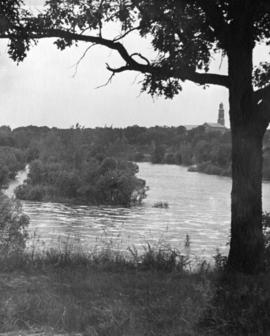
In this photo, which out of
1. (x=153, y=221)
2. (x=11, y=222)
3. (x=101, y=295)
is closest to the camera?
(x=101, y=295)

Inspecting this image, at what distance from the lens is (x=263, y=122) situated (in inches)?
321

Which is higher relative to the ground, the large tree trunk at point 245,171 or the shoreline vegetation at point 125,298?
the large tree trunk at point 245,171

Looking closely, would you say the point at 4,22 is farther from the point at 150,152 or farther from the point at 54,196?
the point at 150,152

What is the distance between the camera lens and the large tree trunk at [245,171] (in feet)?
26.1

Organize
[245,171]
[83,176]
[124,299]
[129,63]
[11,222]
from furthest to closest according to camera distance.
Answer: [83,176] < [11,222] < [129,63] < [245,171] < [124,299]

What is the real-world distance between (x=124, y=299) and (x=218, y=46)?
575 centimetres

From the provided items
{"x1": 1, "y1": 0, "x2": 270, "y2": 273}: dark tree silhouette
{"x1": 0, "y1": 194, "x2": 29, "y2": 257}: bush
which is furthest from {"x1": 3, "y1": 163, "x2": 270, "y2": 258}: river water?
{"x1": 1, "y1": 0, "x2": 270, "y2": 273}: dark tree silhouette

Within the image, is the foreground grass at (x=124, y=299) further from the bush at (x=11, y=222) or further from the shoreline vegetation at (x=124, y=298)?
the bush at (x=11, y=222)

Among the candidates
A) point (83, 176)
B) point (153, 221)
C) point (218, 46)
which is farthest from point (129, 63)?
point (83, 176)

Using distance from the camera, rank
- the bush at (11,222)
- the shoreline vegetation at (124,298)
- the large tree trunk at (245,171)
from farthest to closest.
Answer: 1. the bush at (11,222)
2. the large tree trunk at (245,171)
3. the shoreline vegetation at (124,298)

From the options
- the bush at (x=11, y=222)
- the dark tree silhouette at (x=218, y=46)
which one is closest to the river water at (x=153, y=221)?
the bush at (x=11, y=222)

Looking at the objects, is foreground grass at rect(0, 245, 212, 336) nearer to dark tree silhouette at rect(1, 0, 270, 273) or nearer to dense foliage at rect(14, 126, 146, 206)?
dark tree silhouette at rect(1, 0, 270, 273)

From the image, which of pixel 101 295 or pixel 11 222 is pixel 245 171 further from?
pixel 11 222

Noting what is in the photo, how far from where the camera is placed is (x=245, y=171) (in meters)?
8.09
